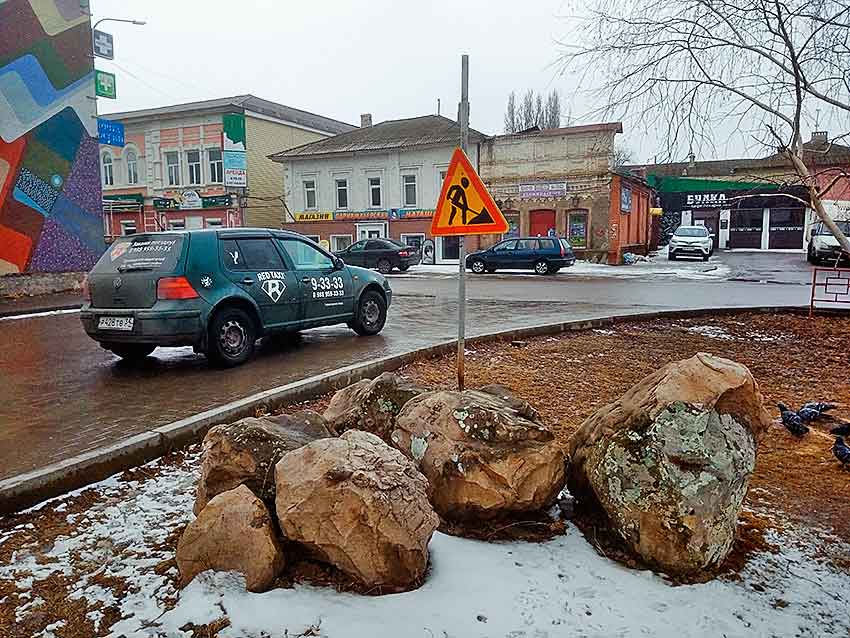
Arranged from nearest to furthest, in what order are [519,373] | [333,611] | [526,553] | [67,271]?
[333,611] → [526,553] → [519,373] → [67,271]

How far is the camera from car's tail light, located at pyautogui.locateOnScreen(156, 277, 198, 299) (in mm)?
6828

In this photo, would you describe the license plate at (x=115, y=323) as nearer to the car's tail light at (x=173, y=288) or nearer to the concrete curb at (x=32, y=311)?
the car's tail light at (x=173, y=288)

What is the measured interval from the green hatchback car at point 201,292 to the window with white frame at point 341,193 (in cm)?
2997

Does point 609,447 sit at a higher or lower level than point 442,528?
higher

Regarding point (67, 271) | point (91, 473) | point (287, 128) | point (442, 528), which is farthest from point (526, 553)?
point (287, 128)

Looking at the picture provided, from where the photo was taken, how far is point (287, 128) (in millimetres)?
41125

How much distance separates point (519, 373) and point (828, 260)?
2611 centimetres

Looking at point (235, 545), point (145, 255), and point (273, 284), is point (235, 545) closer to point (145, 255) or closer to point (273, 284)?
point (145, 255)

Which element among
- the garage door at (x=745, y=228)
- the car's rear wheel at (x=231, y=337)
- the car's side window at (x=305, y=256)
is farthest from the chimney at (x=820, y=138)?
the garage door at (x=745, y=228)

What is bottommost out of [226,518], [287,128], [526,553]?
[526,553]

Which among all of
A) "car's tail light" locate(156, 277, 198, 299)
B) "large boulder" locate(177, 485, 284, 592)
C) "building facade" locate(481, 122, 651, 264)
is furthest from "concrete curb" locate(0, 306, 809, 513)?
"building facade" locate(481, 122, 651, 264)

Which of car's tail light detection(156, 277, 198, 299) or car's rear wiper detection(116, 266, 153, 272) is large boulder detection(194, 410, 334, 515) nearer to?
car's tail light detection(156, 277, 198, 299)

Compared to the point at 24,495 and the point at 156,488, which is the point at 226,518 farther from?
the point at 24,495

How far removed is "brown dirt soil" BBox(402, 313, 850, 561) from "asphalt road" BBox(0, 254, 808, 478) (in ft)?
5.21
